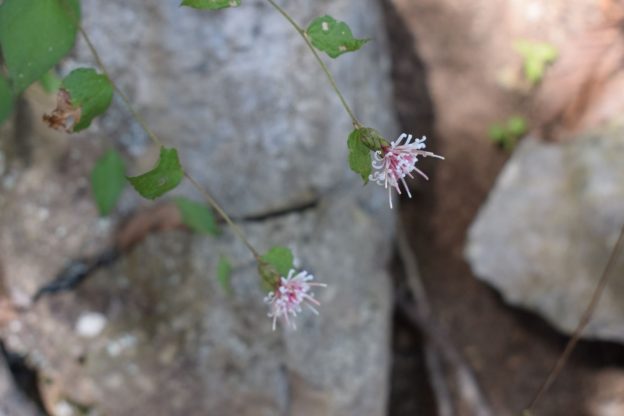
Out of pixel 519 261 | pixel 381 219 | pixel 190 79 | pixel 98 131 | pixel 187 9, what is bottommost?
pixel 519 261

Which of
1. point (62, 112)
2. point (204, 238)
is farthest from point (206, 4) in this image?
point (204, 238)

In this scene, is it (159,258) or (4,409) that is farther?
(159,258)

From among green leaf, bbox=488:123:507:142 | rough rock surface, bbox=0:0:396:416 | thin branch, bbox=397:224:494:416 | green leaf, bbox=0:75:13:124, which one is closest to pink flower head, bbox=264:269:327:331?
green leaf, bbox=0:75:13:124

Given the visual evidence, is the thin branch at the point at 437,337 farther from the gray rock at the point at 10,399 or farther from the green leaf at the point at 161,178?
the green leaf at the point at 161,178

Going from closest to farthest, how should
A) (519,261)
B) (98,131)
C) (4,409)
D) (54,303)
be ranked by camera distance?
(4,409) < (54,303) < (98,131) < (519,261)

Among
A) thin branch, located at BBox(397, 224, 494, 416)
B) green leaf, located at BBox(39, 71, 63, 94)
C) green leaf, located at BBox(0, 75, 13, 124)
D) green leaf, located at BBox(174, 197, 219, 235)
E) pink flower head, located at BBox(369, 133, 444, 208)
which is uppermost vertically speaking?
pink flower head, located at BBox(369, 133, 444, 208)

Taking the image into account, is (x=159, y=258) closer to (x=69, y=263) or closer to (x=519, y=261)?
(x=69, y=263)

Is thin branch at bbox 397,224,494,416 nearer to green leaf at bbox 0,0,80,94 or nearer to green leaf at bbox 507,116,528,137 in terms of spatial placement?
A: green leaf at bbox 507,116,528,137

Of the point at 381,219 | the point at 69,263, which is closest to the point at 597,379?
the point at 381,219
